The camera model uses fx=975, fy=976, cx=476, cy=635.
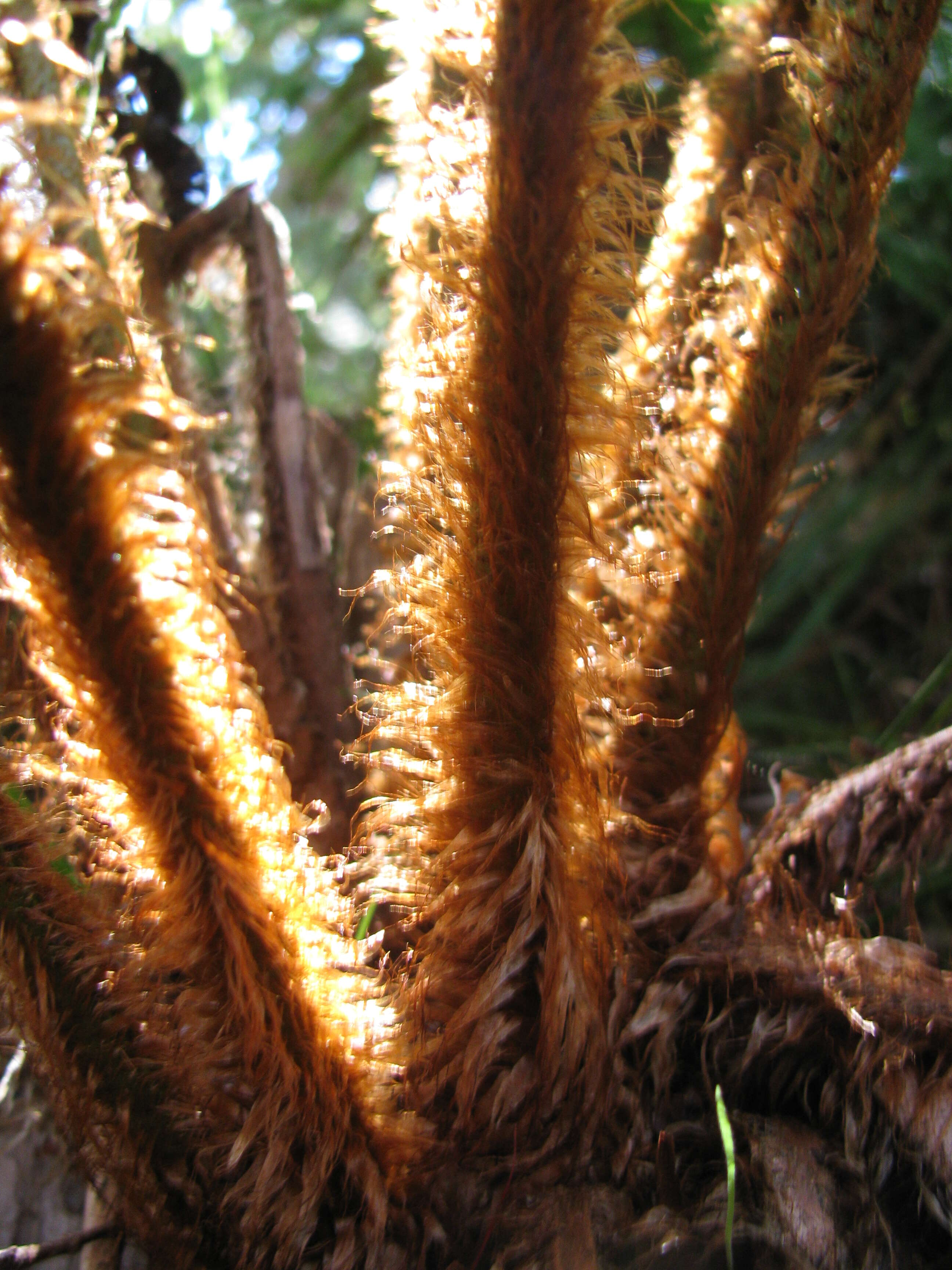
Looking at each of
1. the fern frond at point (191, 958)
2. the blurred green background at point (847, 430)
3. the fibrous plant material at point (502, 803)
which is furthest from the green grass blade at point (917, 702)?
the fern frond at point (191, 958)

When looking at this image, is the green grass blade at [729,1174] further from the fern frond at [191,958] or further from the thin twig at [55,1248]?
the thin twig at [55,1248]

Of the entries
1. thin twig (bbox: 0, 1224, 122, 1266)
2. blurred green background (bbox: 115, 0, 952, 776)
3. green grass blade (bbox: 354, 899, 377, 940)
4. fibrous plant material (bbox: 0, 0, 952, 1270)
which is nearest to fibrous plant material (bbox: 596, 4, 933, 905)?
fibrous plant material (bbox: 0, 0, 952, 1270)

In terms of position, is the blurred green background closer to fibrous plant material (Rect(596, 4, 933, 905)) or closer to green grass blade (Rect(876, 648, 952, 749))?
green grass blade (Rect(876, 648, 952, 749))

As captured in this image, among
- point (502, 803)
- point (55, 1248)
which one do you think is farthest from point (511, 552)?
point (55, 1248)

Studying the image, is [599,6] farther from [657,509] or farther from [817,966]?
[817,966]

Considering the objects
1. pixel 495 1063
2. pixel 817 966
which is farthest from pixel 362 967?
pixel 817 966

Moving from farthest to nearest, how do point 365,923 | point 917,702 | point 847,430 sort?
point 847,430
point 917,702
point 365,923

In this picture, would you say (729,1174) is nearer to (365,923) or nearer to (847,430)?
(365,923)

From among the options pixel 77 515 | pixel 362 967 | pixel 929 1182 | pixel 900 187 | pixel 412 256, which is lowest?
pixel 929 1182
